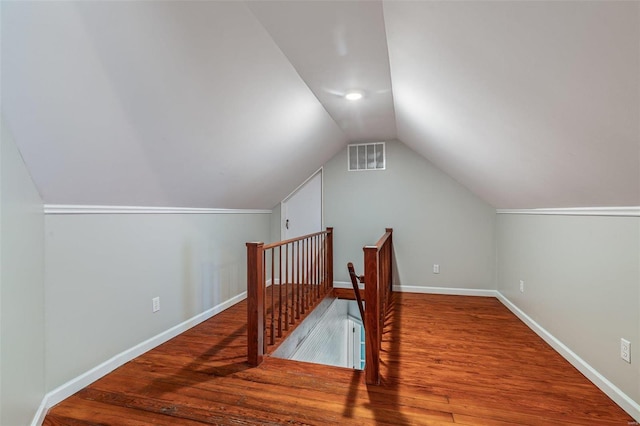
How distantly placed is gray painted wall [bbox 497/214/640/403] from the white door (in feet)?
8.43

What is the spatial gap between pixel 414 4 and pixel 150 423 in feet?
7.90

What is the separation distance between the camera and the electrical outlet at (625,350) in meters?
1.66

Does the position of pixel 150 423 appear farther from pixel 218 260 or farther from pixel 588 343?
pixel 588 343

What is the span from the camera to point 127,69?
4.75 feet

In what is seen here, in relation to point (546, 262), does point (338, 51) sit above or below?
above

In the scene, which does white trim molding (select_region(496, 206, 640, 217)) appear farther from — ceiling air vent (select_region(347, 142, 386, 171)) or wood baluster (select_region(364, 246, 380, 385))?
ceiling air vent (select_region(347, 142, 386, 171))

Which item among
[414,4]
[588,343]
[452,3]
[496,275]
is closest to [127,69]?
[414,4]

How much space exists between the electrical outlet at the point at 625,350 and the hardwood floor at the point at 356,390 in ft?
0.96

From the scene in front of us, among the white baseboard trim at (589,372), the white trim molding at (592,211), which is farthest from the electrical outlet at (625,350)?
the white trim molding at (592,211)

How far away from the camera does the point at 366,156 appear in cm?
436

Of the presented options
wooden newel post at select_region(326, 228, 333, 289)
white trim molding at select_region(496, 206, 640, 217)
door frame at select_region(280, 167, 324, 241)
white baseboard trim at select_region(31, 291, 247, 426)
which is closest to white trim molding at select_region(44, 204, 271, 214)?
white baseboard trim at select_region(31, 291, 247, 426)

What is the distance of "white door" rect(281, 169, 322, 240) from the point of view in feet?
14.9

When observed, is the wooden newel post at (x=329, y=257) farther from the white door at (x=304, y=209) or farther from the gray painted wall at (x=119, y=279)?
the gray painted wall at (x=119, y=279)

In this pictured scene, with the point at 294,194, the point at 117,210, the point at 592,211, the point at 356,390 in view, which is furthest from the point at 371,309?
the point at 294,194
